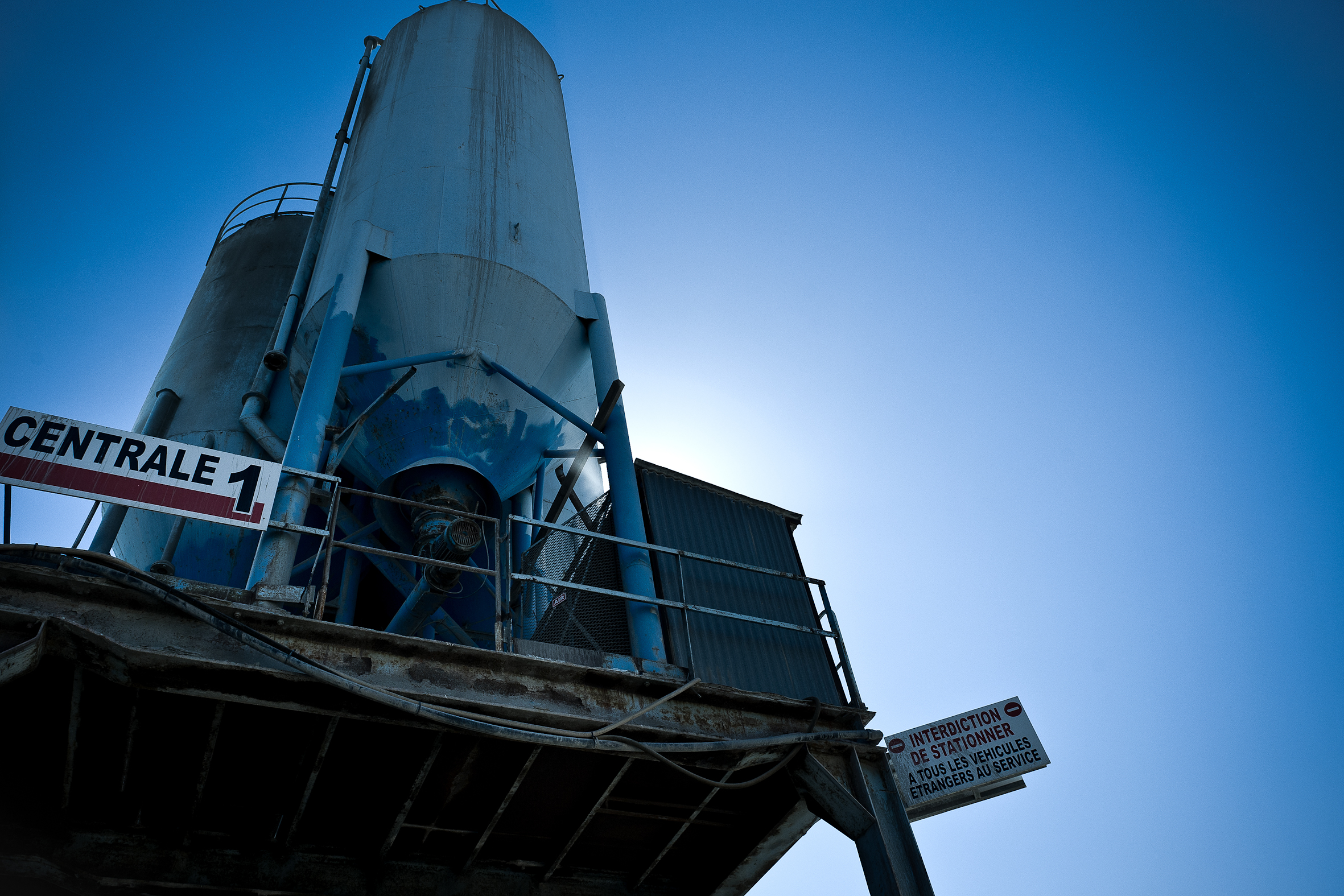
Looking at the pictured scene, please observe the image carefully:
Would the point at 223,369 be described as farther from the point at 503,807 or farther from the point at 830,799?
the point at 830,799

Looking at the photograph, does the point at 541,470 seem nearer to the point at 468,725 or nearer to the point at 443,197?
the point at 443,197

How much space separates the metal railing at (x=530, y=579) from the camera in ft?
19.6

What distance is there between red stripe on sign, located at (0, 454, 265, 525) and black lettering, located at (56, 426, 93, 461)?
8 centimetres

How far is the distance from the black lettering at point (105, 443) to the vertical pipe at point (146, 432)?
556 centimetres

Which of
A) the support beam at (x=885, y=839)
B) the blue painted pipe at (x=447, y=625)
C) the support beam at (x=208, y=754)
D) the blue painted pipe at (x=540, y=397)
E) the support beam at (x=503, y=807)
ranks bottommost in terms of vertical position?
the support beam at (x=885, y=839)

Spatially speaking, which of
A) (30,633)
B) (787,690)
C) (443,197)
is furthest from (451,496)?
(30,633)

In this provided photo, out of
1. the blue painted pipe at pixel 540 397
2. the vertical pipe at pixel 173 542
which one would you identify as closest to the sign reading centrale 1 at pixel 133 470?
the blue painted pipe at pixel 540 397

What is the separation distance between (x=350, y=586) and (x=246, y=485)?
441cm

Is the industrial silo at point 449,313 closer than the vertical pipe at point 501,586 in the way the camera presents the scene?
No

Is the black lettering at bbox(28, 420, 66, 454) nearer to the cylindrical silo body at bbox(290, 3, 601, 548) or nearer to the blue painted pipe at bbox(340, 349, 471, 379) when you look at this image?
the blue painted pipe at bbox(340, 349, 471, 379)

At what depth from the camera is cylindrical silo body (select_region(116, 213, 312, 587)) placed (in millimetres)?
10211

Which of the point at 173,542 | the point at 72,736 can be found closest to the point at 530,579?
the point at 72,736

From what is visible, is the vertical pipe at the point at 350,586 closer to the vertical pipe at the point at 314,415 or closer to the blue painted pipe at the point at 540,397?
the vertical pipe at the point at 314,415

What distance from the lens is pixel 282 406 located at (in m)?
10.7
